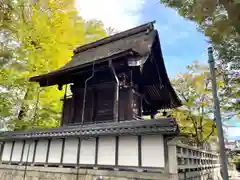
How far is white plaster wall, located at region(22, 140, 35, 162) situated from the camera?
6632 mm

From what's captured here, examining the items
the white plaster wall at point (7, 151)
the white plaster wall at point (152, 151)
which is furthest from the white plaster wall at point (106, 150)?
the white plaster wall at point (7, 151)

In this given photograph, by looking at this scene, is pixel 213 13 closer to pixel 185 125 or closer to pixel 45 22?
pixel 45 22

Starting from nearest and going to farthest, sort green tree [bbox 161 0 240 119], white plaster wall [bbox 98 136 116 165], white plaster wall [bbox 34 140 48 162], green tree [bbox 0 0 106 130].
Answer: white plaster wall [bbox 98 136 116 165]
green tree [bbox 161 0 240 119]
white plaster wall [bbox 34 140 48 162]
green tree [bbox 0 0 106 130]

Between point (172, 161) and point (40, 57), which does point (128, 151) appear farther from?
point (40, 57)

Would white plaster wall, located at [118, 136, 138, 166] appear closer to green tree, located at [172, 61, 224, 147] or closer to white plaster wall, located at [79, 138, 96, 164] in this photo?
white plaster wall, located at [79, 138, 96, 164]

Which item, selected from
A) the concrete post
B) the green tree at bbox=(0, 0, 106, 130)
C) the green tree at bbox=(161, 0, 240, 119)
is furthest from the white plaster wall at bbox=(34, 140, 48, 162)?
the green tree at bbox=(161, 0, 240, 119)

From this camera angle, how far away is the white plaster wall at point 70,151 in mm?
5621

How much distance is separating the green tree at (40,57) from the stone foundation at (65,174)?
3.22 meters

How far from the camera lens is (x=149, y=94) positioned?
1006cm

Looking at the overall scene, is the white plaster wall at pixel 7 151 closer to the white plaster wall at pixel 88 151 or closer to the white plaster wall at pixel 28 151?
the white plaster wall at pixel 28 151

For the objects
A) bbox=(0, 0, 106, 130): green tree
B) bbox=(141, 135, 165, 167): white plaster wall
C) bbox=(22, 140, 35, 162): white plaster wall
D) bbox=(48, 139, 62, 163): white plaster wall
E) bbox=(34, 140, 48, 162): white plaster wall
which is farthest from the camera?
bbox=(0, 0, 106, 130): green tree

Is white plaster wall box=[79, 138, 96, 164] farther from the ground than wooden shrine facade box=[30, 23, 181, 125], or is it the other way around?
wooden shrine facade box=[30, 23, 181, 125]

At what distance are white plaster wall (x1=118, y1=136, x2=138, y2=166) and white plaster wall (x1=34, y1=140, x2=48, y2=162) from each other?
10.0ft

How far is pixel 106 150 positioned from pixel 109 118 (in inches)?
84.8
